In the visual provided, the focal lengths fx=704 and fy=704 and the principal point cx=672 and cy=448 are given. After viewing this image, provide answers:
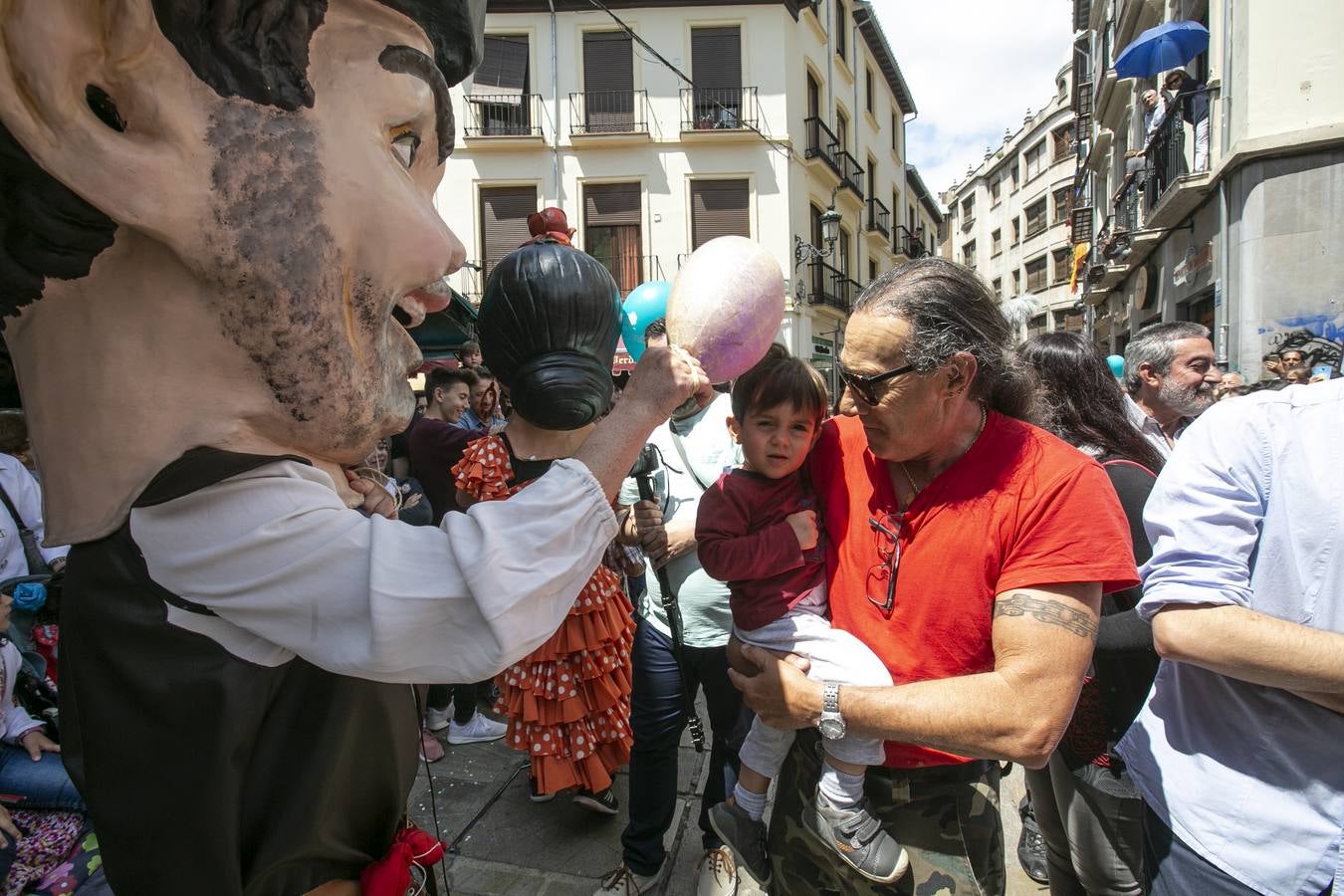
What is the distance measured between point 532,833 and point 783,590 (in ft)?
6.43

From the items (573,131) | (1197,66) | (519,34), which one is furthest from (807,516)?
(519,34)

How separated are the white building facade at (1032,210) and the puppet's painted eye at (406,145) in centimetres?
3417

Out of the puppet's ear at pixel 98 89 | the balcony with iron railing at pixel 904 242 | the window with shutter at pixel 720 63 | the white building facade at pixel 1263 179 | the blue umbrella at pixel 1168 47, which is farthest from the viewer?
the balcony with iron railing at pixel 904 242

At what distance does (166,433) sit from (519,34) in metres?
17.1

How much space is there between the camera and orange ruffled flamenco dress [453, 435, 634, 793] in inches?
100

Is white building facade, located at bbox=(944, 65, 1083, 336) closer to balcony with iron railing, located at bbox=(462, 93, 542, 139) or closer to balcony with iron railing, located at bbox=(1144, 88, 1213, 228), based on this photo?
balcony with iron railing, located at bbox=(1144, 88, 1213, 228)

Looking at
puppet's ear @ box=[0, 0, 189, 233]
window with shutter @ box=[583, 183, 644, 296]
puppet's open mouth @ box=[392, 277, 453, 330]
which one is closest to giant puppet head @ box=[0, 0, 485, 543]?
Result: puppet's ear @ box=[0, 0, 189, 233]

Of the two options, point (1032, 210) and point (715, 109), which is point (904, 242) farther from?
point (715, 109)

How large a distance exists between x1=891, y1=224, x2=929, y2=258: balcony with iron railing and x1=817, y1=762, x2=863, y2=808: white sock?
28.0 metres

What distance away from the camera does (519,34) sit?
50.2 ft

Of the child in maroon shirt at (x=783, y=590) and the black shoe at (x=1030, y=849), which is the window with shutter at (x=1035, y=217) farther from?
the child in maroon shirt at (x=783, y=590)

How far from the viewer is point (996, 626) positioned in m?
1.33

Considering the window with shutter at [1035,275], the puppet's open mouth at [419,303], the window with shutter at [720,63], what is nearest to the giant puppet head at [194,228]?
the puppet's open mouth at [419,303]

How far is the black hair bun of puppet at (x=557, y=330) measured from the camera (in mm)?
1447
